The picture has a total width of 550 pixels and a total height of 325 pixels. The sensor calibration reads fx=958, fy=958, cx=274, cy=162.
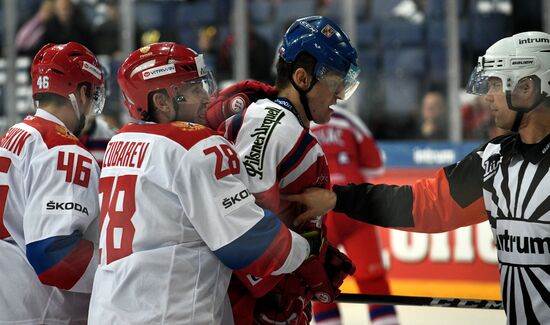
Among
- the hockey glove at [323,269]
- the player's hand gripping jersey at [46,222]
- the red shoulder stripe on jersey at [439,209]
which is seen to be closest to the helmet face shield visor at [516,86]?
the red shoulder stripe on jersey at [439,209]

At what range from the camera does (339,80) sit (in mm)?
2670

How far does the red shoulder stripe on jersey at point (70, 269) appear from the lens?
2.54 meters

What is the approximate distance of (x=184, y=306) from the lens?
91.1 inches

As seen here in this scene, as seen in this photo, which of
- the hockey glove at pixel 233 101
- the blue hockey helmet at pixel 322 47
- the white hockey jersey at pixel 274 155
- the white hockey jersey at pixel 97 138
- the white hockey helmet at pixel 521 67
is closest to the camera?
the white hockey helmet at pixel 521 67

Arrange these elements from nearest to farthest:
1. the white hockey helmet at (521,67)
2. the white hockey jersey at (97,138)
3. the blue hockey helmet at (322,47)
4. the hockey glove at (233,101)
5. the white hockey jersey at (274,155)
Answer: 1. the white hockey helmet at (521,67)
2. the white hockey jersey at (274,155)
3. the blue hockey helmet at (322,47)
4. the hockey glove at (233,101)
5. the white hockey jersey at (97,138)

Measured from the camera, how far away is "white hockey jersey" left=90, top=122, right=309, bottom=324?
7.50ft

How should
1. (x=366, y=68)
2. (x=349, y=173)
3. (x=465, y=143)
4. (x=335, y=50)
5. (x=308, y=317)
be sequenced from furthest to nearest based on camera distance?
(x=366, y=68) → (x=465, y=143) → (x=349, y=173) → (x=308, y=317) → (x=335, y=50)

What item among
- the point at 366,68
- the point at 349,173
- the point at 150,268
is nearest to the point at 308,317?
the point at 150,268

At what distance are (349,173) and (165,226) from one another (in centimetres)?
252

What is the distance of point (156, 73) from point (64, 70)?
0.42 metres

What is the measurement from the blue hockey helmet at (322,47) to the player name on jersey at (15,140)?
0.76 m

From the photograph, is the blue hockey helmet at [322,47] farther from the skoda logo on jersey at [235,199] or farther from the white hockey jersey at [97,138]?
the white hockey jersey at [97,138]

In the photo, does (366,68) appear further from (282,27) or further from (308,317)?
(308,317)

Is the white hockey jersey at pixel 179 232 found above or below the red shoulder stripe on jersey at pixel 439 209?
above
